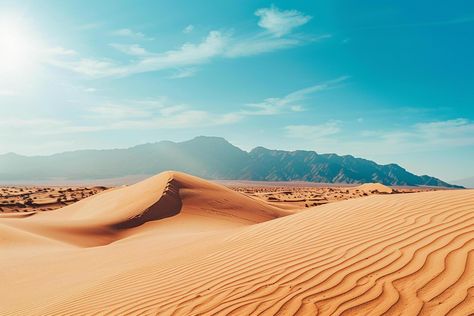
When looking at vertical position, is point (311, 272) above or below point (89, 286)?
above

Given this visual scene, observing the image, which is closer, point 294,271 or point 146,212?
point 294,271

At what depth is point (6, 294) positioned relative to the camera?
26.7 ft

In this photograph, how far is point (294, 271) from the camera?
17.3 ft

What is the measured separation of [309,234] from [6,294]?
6.39 meters

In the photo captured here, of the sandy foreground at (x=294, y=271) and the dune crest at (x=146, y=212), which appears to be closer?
the sandy foreground at (x=294, y=271)

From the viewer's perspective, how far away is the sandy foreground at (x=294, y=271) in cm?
416

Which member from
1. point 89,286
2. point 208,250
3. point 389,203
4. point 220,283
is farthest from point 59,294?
point 389,203

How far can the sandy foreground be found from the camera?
416cm

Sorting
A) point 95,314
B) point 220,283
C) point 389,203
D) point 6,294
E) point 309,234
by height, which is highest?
point 389,203

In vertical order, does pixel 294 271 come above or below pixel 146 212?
above

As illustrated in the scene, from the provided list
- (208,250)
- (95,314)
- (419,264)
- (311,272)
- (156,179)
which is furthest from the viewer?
(156,179)

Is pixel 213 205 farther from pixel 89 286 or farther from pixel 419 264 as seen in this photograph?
pixel 419 264

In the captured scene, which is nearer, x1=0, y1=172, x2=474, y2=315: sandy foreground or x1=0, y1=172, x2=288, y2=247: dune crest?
x1=0, y1=172, x2=474, y2=315: sandy foreground

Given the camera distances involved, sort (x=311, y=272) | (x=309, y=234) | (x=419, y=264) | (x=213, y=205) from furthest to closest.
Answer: (x=213, y=205) → (x=309, y=234) → (x=311, y=272) → (x=419, y=264)
